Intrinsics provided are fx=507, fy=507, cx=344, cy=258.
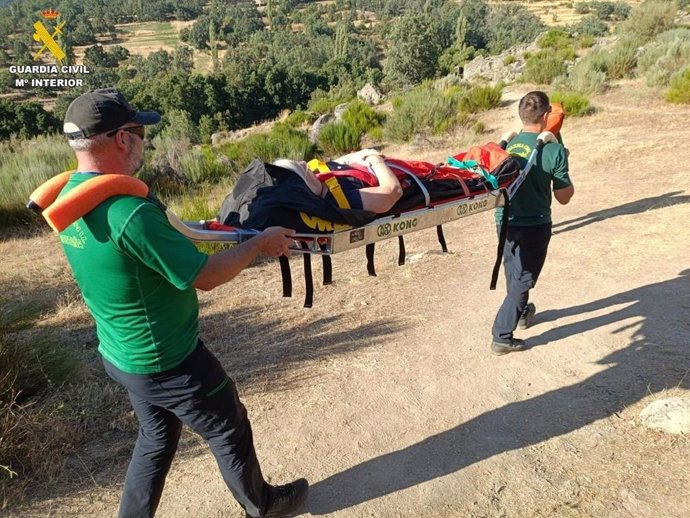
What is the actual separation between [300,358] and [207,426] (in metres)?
2.08

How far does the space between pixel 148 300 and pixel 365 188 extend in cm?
137

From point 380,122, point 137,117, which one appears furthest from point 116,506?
point 380,122

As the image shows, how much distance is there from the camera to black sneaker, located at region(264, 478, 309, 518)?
262cm

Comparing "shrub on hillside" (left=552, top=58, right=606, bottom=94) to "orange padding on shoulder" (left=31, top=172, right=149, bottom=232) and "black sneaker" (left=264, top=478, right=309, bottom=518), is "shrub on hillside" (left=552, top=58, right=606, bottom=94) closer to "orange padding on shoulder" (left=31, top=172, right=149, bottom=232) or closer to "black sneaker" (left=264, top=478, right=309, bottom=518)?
"black sneaker" (left=264, top=478, right=309, bottom=518)

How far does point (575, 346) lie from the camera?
4.25 m

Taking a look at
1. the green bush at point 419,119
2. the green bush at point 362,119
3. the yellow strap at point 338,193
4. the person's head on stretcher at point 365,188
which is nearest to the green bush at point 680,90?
the green bush at point 419,119

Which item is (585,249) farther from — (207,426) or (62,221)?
(62,221)

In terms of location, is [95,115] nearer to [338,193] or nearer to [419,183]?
[338,193]

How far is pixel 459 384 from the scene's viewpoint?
387 cm

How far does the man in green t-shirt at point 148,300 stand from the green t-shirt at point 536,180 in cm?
212

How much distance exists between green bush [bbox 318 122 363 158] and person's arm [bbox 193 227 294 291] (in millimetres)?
10547

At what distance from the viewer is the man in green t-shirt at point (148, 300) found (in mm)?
1808

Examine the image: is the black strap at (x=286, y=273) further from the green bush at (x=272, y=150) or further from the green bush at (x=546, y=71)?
the green bush at (x=546, y=71)

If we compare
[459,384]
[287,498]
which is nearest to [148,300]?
[287,498]
